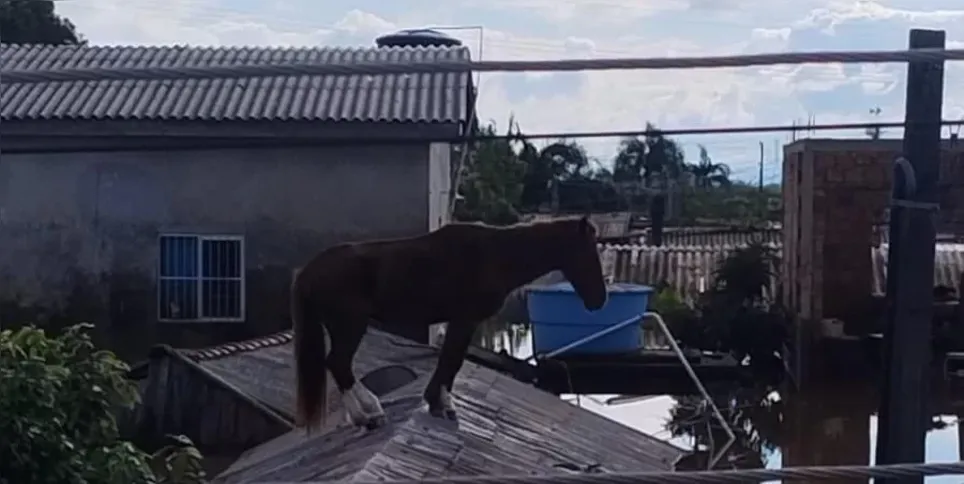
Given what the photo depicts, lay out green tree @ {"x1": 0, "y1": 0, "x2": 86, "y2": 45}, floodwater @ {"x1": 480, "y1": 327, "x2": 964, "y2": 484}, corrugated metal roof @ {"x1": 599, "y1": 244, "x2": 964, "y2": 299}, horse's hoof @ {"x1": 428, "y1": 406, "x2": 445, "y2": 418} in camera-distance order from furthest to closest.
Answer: green tree @ {"x1": 0, "y1": 0, "x2": 86, "y2": 45}, corrugated metal roof @ {"x1": 599, "y1": 244, "x2": 964, "y2": 299}, floodwater @ {"x1": 480, "y1": 327, "x2": 964, "y2": 484}, horse's hoof @ {"x1": 428, "y1": 406, "x2": 445, "y2": 418}

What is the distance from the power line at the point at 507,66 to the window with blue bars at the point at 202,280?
30.1ft

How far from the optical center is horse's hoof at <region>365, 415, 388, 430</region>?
Result: 17.1ft

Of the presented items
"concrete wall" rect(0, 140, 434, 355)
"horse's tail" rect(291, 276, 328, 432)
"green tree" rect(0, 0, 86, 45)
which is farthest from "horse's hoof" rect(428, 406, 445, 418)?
"green tree" rect(0, 0, 86, 45)

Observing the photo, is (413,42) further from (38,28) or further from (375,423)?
(38,28)

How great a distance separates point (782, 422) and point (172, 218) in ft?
16.7

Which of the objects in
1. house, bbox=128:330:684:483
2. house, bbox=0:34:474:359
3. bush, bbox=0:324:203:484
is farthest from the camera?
Result: house, bbox=0:34:474:359

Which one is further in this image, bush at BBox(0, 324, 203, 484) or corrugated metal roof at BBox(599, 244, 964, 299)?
corrugated metal roof at BBox(599, 244, 964, 299)

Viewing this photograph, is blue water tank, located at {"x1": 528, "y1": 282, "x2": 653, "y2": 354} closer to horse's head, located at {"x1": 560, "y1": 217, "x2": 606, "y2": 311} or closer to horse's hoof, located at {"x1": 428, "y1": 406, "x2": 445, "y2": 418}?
horse's hoof, located at {"x1": 428, "y1": 406, "x2": 445, "y2": 418}

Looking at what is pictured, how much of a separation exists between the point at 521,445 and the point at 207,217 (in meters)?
5.88

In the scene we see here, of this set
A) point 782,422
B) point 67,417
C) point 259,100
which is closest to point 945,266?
point 782,422

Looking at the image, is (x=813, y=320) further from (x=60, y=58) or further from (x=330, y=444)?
(x=330, y=444)

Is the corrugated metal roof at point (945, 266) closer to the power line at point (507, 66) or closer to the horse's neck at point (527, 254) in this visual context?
the horse's neck at point (527, 254)

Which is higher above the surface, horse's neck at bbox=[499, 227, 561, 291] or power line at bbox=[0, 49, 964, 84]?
power line at bbox=[0, 49, 964, 84]

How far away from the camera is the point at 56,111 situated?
9617 mm
